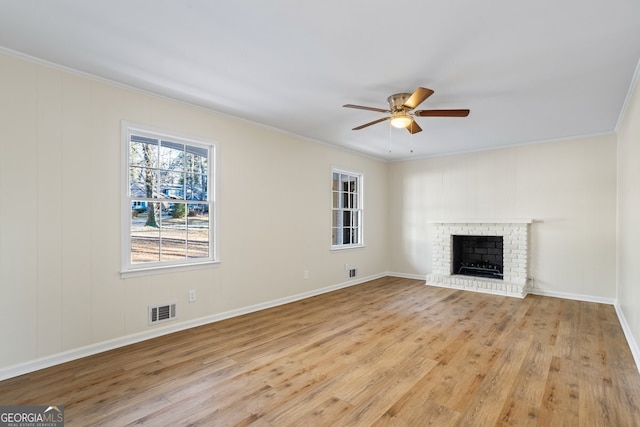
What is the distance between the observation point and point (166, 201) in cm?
362

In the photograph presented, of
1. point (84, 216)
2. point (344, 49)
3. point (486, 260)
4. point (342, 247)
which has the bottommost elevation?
point (486, 260)

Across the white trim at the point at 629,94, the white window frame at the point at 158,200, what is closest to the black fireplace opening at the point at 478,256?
the white trim at the point at 629,94

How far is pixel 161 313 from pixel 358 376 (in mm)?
2275

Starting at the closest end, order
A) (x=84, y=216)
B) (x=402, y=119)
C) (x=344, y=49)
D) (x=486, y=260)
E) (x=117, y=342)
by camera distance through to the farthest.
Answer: (x=344, y=49) → (x=84, y=216) → (x=117, y=342) → (x=402, y=119) → (x=486, y=260)

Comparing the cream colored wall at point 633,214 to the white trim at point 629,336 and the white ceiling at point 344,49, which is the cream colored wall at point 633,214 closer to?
the white trim at point 629,336

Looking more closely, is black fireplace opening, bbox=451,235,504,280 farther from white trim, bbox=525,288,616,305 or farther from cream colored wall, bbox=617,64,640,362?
cream colored wall, bbox=617,64,640,362

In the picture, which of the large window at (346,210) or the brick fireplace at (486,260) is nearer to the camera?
the brick fireplace at (486,260)

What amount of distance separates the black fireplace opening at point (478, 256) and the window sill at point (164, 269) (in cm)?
476

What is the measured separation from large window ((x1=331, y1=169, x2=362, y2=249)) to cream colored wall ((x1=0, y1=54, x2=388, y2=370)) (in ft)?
5.99

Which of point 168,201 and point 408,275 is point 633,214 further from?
point 168,201

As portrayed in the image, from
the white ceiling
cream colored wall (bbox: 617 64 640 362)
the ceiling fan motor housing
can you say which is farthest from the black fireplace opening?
the ceiling fan motor housing

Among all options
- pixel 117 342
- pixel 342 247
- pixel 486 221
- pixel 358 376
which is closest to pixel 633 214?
pixel 486 221

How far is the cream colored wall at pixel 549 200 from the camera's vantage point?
5000 mm

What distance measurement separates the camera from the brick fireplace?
5574 mm
